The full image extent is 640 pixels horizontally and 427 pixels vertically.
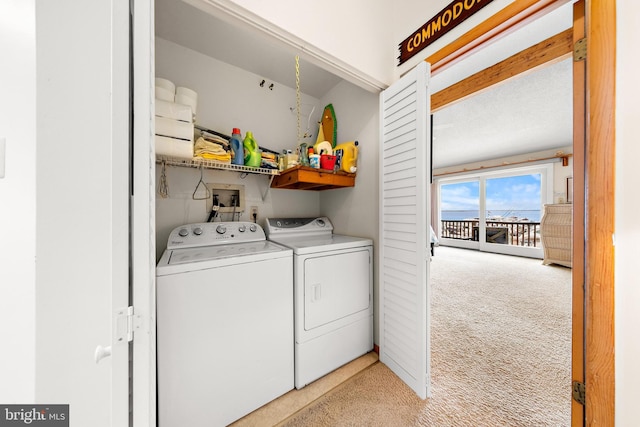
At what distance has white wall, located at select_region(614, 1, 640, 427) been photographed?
2.52 ft

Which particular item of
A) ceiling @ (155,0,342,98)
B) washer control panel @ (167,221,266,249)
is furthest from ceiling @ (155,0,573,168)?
washer control panel @ (167,221,266,249)

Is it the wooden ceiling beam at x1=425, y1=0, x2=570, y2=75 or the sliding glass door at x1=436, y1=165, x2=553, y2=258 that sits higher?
the wooden ceiling beam at x1=425, y1=0, x2=570, y2=75

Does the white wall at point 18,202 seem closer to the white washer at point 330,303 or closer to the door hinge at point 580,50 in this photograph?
the white washer at point 330,303

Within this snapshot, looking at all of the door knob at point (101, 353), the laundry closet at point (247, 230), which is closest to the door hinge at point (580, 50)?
the laundry closet at point (247, 230)

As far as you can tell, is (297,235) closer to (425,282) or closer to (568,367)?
(425,282)

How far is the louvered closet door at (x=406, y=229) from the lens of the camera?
129cm

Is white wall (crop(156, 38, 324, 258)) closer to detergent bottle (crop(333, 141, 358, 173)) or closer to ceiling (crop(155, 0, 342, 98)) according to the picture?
ceiling (crop(155, 0, 342, 98))

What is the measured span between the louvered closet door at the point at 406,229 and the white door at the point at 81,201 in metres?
1.39

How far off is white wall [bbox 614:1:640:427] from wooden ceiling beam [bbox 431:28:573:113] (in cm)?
123

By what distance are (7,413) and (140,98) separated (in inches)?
42.7

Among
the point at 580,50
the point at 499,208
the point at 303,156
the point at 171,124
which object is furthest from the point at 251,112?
the point at 499,208

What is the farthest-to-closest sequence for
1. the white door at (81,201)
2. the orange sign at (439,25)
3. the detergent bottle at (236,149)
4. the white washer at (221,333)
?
the detergent bottle at (236,149)
the orange sign at (439,25)
the white washer at (221,333)
the white door at (81,201)

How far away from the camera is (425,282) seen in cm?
130

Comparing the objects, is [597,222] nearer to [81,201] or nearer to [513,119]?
[81,201]
